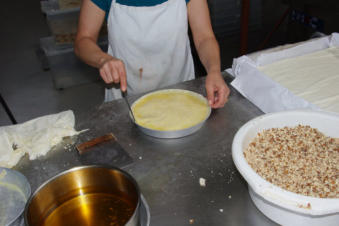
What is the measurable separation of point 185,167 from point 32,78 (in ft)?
11.3

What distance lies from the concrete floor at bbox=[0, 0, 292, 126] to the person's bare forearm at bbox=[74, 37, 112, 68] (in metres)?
1.36

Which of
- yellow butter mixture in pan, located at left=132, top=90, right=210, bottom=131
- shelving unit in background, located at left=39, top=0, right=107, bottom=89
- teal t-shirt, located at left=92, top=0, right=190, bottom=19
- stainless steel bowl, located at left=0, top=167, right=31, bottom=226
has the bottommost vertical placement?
shelving unit in background, located at left=39, top=0, right=107, bottom=89

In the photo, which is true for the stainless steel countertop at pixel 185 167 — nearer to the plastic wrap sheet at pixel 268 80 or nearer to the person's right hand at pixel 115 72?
the plastic wrap sheet at pixel 268 80

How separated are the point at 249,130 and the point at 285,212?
0.87ft

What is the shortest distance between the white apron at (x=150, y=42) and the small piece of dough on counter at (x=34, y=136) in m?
0.50

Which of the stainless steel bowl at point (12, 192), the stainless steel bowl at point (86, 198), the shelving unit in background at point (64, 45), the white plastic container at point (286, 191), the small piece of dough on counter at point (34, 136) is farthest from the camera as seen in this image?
the shelving unit in background at point (64, 45)

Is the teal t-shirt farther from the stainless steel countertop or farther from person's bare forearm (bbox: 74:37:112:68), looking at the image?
the stainless steel countertop

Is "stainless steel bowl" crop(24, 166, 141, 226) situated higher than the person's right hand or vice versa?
the person's right hand

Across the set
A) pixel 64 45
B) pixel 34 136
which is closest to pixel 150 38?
pixel 34 136

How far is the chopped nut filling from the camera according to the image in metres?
0.83

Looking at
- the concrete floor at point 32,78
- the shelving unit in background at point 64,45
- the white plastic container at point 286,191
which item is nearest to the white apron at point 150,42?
the white plastic container at point 286,191

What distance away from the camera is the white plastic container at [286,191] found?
72cm

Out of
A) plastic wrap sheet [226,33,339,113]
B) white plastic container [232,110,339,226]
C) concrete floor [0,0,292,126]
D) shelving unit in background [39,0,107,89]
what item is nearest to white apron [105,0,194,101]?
plastic wrap sheet [226,33,339,113]

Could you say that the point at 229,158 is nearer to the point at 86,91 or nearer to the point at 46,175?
the point at 46,175
